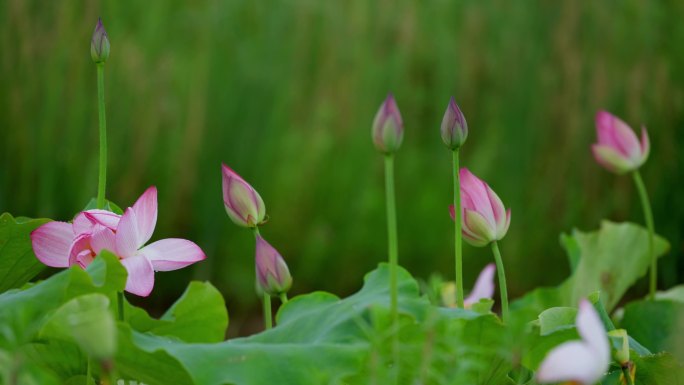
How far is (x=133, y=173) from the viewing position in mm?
3078

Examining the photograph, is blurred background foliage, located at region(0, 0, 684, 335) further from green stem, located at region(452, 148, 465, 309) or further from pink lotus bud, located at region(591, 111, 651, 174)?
green stem, located at region(452, 148, 465, 309)

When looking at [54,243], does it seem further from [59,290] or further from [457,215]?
[457,215]

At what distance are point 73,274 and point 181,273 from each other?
2531 mm

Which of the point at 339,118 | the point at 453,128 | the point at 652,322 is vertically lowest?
the point at 652,322

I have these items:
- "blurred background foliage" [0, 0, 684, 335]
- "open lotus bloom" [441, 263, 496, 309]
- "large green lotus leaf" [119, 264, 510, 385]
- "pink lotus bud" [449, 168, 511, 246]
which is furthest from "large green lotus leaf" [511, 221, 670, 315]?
"blurred background foliage" [0, 0, 684, 335]

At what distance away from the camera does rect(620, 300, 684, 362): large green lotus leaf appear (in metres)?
1.09

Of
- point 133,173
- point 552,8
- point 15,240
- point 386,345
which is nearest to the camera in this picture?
point 386,345

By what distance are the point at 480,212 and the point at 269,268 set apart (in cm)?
18

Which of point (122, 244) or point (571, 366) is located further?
point (122, 244)

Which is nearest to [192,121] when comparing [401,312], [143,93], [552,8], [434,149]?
[143,93]

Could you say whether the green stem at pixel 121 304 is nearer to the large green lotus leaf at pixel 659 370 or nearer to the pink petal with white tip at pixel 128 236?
the pink petal with white tip at pixel 128 236

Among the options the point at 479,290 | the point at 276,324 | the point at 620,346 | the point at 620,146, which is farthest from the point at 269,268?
the point at 620,146

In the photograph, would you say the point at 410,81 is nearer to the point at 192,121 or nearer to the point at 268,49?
the point at 268,49

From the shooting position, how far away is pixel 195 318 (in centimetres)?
91
